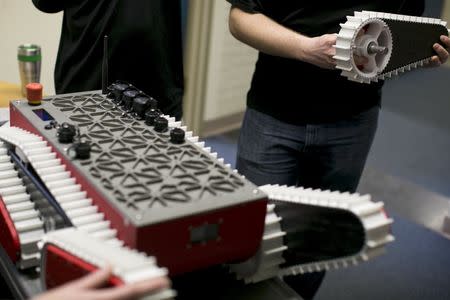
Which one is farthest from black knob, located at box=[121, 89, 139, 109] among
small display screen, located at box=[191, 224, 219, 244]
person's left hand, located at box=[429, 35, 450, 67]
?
person's left hand, located at box=[429, 35, 450, 67]

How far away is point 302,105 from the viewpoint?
130 centimetres

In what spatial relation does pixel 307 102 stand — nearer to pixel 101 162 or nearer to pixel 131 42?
pixel 131 42

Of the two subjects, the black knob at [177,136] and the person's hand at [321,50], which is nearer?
the black knob at [177,136]

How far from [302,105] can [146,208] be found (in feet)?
2.27

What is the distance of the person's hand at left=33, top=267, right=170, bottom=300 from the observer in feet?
1.90

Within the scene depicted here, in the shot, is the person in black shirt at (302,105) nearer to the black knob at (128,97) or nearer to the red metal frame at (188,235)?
the black knob at (128,97)

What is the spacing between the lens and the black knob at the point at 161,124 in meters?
0.92

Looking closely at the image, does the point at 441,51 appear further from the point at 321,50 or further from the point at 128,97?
the point at 128,97

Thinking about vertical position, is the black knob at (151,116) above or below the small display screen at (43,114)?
above

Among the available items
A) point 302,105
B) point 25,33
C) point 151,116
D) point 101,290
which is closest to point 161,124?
point 151,116

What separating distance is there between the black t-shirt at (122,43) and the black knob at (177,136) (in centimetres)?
50

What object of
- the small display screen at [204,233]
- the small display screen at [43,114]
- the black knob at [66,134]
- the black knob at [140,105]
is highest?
the black knob at [140,105]

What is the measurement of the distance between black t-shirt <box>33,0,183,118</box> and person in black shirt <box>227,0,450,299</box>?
172mm

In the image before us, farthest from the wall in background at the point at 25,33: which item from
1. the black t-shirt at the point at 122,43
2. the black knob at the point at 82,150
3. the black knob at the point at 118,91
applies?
the black knob at the point at 82,150
